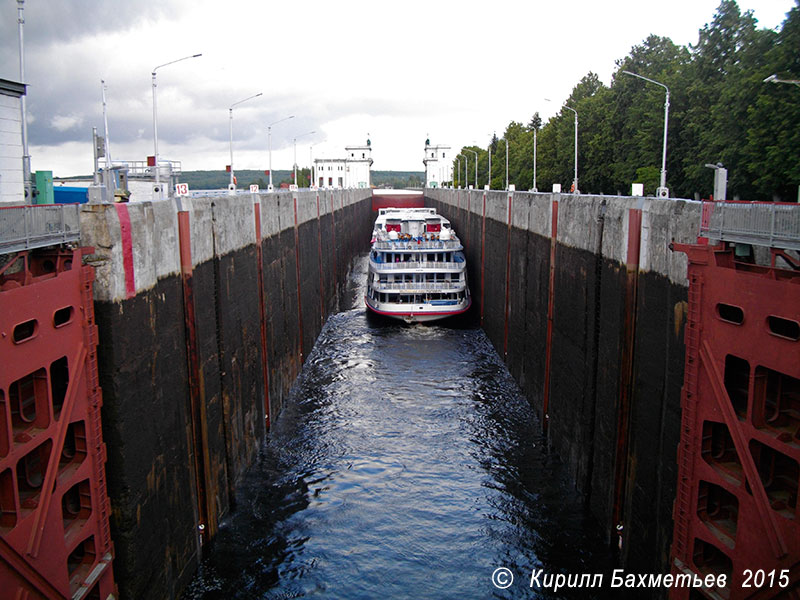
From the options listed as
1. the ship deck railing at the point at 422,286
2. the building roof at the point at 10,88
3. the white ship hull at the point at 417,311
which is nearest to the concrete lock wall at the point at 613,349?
the white ship hull at the point at 417,311

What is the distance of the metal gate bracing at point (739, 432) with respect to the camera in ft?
27.3

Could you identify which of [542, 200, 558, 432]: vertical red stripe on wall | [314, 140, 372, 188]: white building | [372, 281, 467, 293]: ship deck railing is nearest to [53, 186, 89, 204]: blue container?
[372, 281, 467, 293]: ship deck railing

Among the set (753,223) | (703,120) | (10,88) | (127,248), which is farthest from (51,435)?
(703,120)

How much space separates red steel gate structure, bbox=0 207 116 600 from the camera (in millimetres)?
8078

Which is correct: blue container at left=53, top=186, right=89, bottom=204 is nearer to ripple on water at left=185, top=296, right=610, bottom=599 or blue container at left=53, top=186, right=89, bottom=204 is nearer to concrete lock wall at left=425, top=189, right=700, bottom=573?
ripple on water at left=185, top=296, right=610, bottom=599

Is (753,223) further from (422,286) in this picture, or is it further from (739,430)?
(422,286)

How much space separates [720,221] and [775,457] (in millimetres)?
3337

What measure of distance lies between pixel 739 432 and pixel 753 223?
110 inches

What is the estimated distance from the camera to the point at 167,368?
12344 millimetres

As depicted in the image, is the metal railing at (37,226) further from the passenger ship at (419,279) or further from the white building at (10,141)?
the passenger ship at (419,279)

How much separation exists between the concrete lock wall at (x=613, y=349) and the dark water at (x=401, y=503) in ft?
3.63

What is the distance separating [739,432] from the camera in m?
9.07

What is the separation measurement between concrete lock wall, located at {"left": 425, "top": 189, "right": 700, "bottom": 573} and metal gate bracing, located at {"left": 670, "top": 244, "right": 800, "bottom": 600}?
0.68 m

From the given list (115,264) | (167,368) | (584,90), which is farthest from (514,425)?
(584,90)
